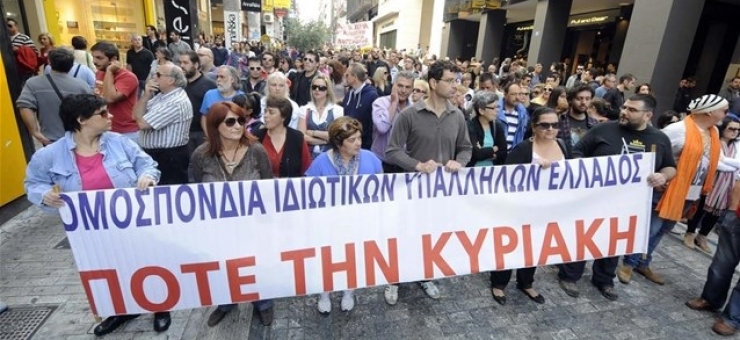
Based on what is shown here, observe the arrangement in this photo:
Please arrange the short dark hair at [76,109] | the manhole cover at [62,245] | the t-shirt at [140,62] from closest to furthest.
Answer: the short dark hair at [76,109] < the manhole cover at [62,245] < the t-shirt at [140,62]

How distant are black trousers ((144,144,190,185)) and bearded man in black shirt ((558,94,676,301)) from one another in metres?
3.88

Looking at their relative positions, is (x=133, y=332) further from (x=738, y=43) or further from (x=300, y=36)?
(x=300, y=36)

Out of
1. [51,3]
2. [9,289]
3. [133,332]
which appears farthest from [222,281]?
[51,3]

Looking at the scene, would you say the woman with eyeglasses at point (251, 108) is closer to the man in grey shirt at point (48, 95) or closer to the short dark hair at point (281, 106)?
the short dark hair at point (281, 106)

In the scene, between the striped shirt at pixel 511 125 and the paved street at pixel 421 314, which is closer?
the paved street at pixel 421 314

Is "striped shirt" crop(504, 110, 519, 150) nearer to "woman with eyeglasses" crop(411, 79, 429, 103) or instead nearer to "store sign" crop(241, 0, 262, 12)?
"woman with eyeglasses" crop(411, 79, 429, 103)

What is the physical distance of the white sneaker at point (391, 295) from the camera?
137 inches

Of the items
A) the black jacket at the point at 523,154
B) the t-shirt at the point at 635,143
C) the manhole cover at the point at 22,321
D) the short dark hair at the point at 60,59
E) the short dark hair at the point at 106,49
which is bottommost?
the manhole cover at the point at 22,321

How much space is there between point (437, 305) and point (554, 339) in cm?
96

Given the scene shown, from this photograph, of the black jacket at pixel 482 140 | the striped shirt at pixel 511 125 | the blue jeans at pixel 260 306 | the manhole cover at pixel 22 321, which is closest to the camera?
the manhole cover at pixel 22 321

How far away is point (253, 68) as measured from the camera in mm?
6359

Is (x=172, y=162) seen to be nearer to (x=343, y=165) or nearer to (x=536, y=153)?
(x=343, y=165)

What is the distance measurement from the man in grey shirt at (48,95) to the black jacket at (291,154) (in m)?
2.64

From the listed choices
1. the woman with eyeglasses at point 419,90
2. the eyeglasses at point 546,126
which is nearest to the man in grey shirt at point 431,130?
the eyeglasses at point 546,126
